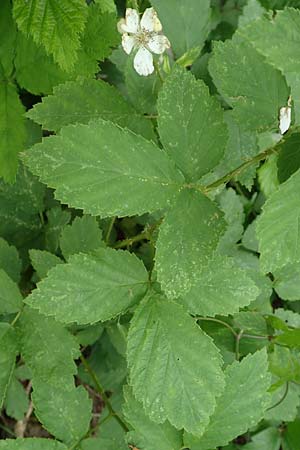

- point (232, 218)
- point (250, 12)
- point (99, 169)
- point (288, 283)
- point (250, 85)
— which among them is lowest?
point (288, 283)

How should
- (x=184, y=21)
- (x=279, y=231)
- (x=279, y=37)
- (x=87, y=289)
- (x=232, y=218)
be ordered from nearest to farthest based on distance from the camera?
(x=279, y=37) < (x=279, y=231) < (x=87, y=289) < (x=184, y=21) < (x=232, y=218)

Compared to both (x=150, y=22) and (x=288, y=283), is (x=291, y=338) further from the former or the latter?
(x=150, y=22)

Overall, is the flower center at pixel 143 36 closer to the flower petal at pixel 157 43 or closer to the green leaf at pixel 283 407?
the flower petal at pixel 157 43

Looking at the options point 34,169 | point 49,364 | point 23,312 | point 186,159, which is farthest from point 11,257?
point 186,159

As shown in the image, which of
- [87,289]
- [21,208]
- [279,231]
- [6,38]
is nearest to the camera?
[279,231]

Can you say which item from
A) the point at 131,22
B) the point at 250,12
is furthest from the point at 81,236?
the point at 250,12

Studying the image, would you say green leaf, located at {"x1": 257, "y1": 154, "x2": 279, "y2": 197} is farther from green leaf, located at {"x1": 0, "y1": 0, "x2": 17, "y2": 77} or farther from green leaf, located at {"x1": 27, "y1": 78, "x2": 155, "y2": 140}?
green leaf, located at {"x1": 0, "y1": 0, "x2": 17, "y2": 77}

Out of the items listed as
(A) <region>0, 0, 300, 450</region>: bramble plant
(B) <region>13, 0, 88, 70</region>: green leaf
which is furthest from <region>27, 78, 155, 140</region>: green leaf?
(B) <region>13, 0, 88, 70</region>: green leaf

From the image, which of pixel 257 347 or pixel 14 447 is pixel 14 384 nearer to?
pixel 14 447
